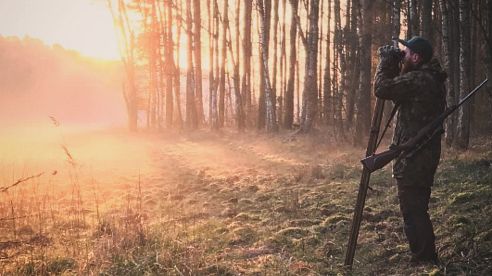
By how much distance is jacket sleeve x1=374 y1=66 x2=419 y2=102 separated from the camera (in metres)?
4.07

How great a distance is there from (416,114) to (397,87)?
34 cm

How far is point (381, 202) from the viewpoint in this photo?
6.93m

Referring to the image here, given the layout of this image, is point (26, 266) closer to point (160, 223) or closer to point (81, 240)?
point (81, 240)

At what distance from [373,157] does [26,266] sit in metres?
3.85

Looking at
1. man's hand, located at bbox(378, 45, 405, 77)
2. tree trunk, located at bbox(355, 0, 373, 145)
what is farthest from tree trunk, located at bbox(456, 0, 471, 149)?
man's hand, located at bbox(378, 45, 405, 77)

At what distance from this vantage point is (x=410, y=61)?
4227 millimetres

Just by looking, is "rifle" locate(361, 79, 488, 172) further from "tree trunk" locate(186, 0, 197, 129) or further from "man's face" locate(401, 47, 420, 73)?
"tree trunk" locate(186, 0, 197, 129)

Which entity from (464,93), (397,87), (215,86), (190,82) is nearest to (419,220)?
(397,87)

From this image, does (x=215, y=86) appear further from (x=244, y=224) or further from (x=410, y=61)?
(x=410, y=61)

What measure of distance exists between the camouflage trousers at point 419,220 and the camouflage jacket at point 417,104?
0.12 meters

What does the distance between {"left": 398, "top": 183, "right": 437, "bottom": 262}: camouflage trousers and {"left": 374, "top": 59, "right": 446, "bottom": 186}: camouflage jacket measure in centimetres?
12

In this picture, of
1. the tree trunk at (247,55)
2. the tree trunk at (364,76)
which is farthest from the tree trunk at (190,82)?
the tree trunk at (364,76)

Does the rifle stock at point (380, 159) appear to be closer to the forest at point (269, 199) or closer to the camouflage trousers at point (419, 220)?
the forest at point (269, 199)

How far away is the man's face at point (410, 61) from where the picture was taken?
13.7 feet
